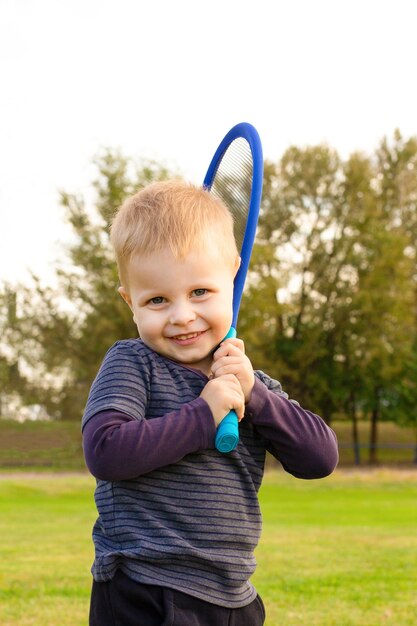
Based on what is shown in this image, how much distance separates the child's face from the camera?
271 cm

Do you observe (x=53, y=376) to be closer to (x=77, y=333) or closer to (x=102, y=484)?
(x=77, y=333)

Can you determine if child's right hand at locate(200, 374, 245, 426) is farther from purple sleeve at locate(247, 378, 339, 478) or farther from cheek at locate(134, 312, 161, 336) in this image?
cheek at locate(134, 312, 161, 336)

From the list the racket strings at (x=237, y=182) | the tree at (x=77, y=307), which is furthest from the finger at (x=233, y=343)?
the tree at (x=77, y=307)

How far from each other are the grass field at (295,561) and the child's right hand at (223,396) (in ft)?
12.6

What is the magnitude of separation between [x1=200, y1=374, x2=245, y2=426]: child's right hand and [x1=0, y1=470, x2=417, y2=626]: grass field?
3834 mm

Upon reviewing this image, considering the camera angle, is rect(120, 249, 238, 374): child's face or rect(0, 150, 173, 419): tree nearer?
rect(120, 249, 238, 374): child's face

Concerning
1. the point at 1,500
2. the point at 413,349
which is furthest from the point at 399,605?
the point at 413,349

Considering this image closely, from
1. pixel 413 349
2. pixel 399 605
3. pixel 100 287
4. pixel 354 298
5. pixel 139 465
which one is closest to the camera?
pixel 139 465

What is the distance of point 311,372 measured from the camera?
36.5 meters

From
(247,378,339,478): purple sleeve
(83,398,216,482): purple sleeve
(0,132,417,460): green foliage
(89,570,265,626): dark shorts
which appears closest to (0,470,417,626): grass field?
(89,570,265,626): dark shorts

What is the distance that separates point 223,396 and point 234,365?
12 cm

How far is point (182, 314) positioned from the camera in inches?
106

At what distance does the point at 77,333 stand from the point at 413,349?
14.0 m

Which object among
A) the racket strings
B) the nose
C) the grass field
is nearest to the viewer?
the nose
